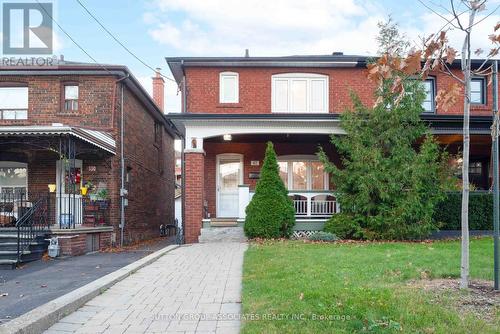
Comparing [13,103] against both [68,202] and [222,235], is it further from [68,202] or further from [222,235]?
[222,235]

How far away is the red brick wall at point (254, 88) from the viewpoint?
15.7m

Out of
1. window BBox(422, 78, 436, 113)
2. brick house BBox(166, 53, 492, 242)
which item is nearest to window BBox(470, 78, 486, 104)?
brick house BBox(166, 53, 492, 242)

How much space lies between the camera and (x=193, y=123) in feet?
46.2

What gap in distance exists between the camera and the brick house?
14.1 meters

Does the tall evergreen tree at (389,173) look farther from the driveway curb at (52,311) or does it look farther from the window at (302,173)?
the driveway curb at (52,311)

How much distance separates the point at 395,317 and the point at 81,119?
13563mm

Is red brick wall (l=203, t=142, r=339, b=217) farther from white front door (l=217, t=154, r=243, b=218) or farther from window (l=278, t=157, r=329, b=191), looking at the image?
window (l=278, t=157, r=329, b=191)

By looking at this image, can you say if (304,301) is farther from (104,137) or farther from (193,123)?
(104,137)

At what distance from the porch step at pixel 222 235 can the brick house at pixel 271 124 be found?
0.28 meters

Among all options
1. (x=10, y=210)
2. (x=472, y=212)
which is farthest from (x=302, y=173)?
(x=10, y=210)

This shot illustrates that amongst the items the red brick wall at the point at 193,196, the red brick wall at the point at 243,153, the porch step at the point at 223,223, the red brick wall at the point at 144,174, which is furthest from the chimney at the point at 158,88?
the porch step at the point at 223,223

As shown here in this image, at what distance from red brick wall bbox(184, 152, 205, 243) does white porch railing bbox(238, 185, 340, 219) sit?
1.40 meters

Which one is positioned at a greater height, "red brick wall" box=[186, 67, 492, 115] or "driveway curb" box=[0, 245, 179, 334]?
"red brick wall" box=[186, 67, 492, 115]

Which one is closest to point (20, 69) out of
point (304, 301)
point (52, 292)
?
point (52, 292)
